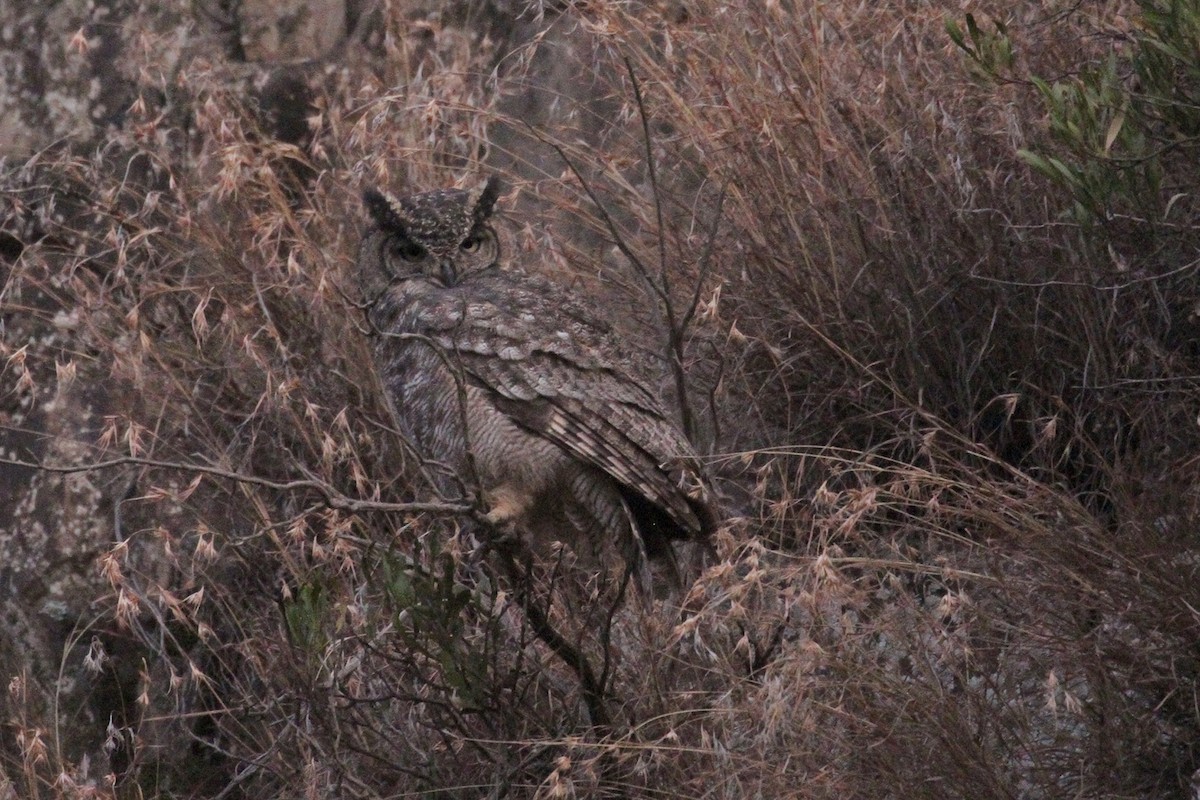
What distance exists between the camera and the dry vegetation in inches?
123

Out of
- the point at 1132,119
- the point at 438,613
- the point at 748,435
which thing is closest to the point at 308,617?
the point at 438,613

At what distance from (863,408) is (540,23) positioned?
2340 millimetres

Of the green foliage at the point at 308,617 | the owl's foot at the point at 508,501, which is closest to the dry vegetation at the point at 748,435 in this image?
the green foliage at the point at 308,617

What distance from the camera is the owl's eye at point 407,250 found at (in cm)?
397

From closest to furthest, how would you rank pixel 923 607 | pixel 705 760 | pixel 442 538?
1. pixel 705 760
2. pixel 923 607
3. pixel 442 538

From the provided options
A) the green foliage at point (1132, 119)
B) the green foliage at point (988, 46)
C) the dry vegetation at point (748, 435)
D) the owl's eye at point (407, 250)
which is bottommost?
the dry vegetation at point (748, 435)

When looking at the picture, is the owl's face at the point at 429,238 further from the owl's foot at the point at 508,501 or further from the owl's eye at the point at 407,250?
the owl's foot at the point at 508,501

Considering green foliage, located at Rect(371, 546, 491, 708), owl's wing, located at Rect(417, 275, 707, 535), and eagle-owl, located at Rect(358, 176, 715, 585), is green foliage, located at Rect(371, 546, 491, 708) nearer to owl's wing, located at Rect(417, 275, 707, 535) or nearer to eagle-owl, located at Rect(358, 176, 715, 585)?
eagle-owl, located at Rect(358, 176, 715, 585)

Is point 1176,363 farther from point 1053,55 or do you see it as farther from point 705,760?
point 705,760

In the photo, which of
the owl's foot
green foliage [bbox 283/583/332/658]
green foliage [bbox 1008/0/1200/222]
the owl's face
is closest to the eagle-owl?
the owl's foot

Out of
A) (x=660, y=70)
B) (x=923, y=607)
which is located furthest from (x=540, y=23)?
(x=923, y=607)

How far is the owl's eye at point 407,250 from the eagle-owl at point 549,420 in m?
0.16

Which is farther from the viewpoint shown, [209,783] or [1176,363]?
[209,783]

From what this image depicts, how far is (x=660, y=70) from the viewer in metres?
4.42
